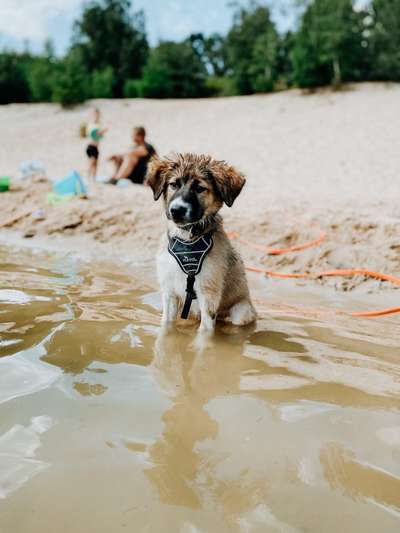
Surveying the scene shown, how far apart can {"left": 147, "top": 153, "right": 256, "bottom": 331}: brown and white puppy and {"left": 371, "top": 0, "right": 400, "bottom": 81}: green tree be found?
38.8 metres

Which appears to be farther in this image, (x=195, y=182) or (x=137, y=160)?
(x=137, y=160)

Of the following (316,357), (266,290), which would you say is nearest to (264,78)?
(266,290)

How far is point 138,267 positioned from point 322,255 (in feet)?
8.76

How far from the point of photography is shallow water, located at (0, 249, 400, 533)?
Result: 5.94ft

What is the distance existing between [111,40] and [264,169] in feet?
140

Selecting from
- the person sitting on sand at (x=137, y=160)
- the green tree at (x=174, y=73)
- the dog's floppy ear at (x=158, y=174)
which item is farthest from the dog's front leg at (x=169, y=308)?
the green tree at (x=174, y=73)

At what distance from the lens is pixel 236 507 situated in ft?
6.00

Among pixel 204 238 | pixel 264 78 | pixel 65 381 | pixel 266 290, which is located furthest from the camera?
pixel 264 78

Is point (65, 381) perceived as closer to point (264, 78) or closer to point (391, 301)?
point (391, 301)

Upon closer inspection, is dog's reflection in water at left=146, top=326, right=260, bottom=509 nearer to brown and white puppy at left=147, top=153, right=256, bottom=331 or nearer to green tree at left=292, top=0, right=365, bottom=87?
brown and white puppy at left=147, top=153, right=256, bottom=331

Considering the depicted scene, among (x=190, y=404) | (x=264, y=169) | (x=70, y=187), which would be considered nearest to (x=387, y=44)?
(x=264, y=169)

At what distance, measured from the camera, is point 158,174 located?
13.4 ft

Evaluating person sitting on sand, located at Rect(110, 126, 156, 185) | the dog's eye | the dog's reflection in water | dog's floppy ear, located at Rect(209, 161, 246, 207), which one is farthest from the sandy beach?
the dog's reflection in water

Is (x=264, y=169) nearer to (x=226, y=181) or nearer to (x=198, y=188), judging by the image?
(x=226, y=181)
